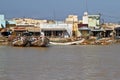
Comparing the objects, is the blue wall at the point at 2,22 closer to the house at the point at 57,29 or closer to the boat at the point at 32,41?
the house at the point at 57,29

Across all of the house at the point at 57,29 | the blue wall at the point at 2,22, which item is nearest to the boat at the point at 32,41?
the house at the point at 57,29

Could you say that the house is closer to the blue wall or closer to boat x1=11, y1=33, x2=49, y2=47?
the blue wall

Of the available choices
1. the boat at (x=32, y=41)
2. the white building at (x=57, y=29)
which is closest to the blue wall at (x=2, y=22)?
the white building at (x=57, y=29)

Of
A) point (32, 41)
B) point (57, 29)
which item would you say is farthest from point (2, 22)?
point (32, 41)

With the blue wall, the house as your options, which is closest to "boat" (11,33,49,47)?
the house

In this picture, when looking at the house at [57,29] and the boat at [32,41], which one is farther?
the house at [57,29]

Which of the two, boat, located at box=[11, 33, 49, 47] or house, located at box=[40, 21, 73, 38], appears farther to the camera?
house, located at box=[40, 21, 73, 38]

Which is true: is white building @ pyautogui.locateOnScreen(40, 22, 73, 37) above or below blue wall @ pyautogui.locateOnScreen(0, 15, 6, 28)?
below

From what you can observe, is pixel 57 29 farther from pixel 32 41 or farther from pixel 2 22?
pixel 32 41

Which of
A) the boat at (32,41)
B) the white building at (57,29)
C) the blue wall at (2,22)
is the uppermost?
the blue wall at (2,22)

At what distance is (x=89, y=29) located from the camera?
197 feet

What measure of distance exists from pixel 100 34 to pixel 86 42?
6658mm

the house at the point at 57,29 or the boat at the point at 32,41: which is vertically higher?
the house at the point at 57,29

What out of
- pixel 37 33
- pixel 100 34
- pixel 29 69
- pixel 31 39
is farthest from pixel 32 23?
pixel 29 69
